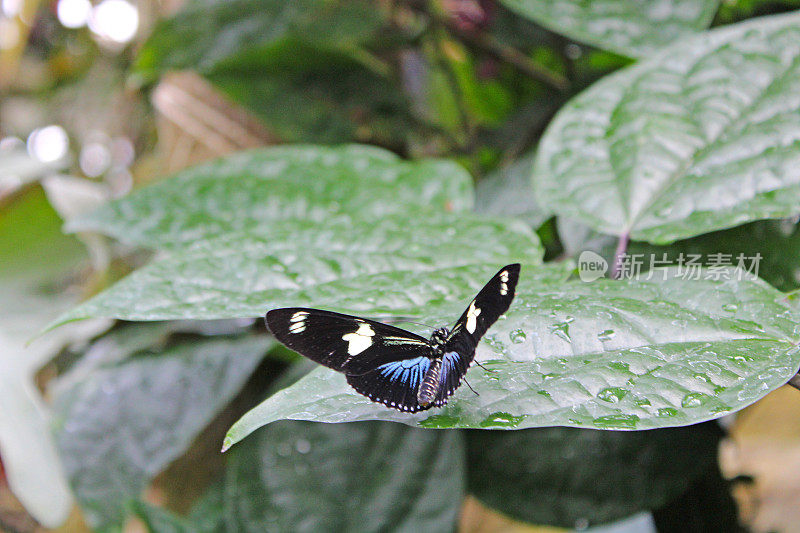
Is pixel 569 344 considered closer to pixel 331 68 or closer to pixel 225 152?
pixel 331 68

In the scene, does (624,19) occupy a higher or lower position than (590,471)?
higher

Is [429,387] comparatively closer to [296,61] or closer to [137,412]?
[137,412]

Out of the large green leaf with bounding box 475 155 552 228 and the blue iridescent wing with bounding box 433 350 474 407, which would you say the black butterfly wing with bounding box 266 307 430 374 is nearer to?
the blue iridescent wing with bounding box 433 350 474 407

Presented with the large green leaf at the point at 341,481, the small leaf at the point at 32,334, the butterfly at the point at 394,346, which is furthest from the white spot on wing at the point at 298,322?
the large green leaf at the point at 341,481

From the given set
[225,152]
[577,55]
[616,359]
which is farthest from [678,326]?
[225,152]

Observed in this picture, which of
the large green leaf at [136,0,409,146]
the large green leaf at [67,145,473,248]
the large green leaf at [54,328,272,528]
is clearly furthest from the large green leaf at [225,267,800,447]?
the large green leaf at [136,0,409,146]

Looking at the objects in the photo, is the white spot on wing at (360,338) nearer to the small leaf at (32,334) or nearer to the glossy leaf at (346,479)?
the small leaf at (32,334)

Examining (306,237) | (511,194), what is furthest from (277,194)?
(511,194)
